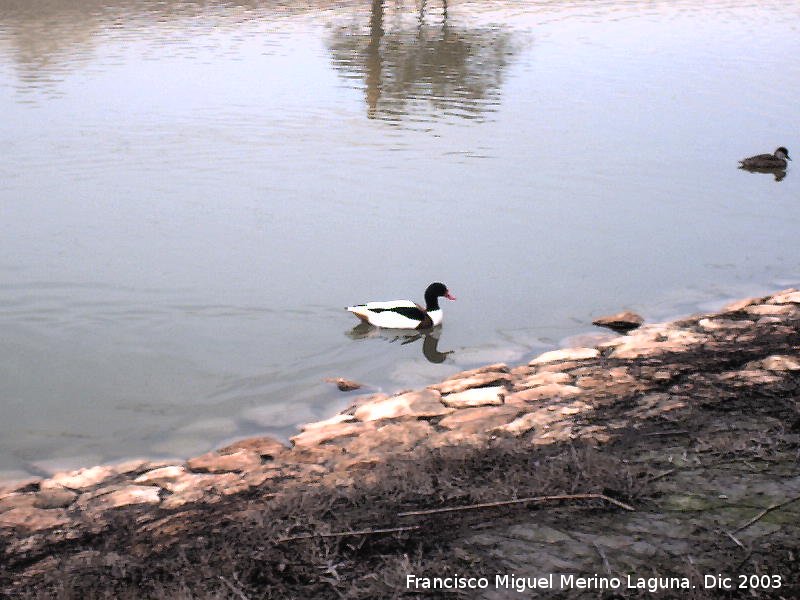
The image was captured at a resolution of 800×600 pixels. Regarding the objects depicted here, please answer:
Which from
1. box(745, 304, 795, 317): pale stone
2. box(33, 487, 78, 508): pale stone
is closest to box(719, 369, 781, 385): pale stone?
box(745, 304, 795, 317): pale stone

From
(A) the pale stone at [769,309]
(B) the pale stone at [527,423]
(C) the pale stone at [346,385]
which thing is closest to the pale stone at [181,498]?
(B) the pale stone at [527,423]

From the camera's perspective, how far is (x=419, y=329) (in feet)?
39.9

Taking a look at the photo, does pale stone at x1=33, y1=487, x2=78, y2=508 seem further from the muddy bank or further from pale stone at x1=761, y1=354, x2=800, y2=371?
pale stone at x1=761, y1=354, x2=800, y2=371

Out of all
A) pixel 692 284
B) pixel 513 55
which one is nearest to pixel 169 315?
pixel 692 284

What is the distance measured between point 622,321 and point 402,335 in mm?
2675

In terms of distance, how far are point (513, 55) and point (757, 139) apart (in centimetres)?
1223

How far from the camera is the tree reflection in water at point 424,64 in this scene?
25.0 m

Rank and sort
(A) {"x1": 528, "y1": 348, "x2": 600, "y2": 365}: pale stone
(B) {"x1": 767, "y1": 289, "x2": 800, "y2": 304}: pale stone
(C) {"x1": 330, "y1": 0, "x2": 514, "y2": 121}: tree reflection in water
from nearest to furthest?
(A) {"x1": 528, "y1": 348, "x2": 600, "y2": 365}: pale stone, (B) {"x1": 767, "y1": 289, "x2": 800, "y2": 304}: pale stone, (C) {"x1": 330, "y1": 0, "x2": 514, "y2": 121}: tree reflection in water

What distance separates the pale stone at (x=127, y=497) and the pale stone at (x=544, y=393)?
3.19 m

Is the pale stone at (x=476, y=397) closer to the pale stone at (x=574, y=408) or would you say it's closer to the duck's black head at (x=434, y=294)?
the pale stone at (x=574, y=408)

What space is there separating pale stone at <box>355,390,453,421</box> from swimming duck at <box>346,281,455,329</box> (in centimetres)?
252

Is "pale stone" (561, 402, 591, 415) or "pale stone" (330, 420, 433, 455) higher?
"pale stone" (561, 402, 591, 415)

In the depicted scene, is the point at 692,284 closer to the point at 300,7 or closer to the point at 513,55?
the point at 513,55

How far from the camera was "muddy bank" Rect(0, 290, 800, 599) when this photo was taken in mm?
5160
